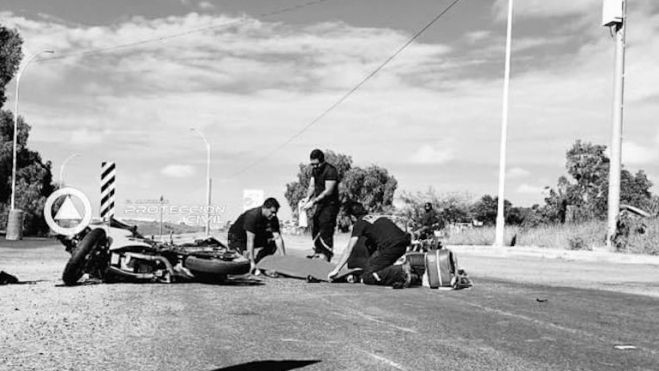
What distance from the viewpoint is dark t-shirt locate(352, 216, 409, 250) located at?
10.7 meters

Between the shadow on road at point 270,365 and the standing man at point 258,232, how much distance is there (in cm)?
639

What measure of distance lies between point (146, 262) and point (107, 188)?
870 centimetres

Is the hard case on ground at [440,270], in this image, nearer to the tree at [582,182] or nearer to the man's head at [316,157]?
the man's head at [316,157]

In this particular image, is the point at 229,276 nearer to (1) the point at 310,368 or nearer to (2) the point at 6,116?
(1) the point at 310,368

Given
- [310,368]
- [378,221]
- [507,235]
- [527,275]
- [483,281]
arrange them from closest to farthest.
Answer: [310,368]
[378,221]
[483,281]
[527,275]
[507,235]

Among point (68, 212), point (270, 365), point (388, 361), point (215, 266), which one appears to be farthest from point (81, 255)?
point (68, 212)

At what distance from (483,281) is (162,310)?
609 cm

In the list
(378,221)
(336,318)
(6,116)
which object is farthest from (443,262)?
(6,116)

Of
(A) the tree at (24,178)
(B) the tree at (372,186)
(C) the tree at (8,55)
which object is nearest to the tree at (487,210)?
(B) the tree at (372,186)

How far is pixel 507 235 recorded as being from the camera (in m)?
29.3

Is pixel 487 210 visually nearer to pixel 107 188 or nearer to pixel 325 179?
pixel 107 188

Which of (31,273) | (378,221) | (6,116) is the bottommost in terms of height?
(31,273)

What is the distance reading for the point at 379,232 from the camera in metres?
10.8

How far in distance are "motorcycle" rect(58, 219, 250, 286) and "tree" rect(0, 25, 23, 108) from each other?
31.0m
